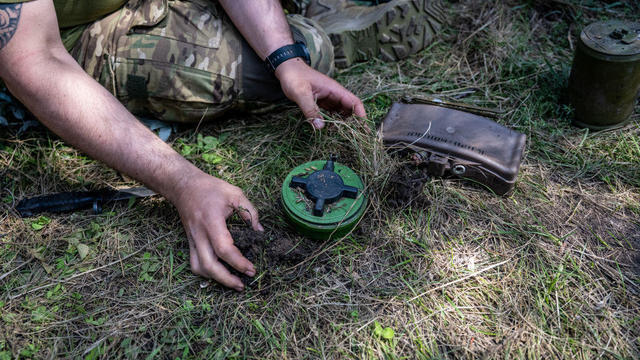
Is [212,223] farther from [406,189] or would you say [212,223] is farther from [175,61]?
[175,61]

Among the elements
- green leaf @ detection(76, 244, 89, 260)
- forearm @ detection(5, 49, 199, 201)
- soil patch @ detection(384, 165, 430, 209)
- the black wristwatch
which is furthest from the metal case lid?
green leaf @ detection(76, 244, 89, 260)

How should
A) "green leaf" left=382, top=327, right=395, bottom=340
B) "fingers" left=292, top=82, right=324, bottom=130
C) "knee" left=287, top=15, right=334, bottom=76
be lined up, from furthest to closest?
"knee" left=287, top=15, right=334, bottom=76
"fingers" left=292, top=82, right=324, bottom=130
"green leaf" left=382, top=327, right=395, bottom=340

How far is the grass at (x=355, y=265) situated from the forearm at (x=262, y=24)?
416 millimetres

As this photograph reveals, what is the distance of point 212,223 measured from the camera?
1815 mm

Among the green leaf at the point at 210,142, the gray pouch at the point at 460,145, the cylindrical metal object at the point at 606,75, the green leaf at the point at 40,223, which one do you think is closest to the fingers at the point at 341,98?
the gray pouch at the point at 460,145

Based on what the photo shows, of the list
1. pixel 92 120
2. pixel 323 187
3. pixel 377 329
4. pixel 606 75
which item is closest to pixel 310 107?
pixel 323 187

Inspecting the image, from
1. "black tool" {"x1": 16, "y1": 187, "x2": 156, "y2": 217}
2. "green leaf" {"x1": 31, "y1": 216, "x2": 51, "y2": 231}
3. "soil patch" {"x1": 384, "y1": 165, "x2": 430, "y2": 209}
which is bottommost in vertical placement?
"soil patch" {"x1": 384, "y1": 165, "x2": 430, "y2": 209}

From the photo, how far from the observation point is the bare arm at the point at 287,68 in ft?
7.67

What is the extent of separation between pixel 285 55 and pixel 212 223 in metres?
1.07

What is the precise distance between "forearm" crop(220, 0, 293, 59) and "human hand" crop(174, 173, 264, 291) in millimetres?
942

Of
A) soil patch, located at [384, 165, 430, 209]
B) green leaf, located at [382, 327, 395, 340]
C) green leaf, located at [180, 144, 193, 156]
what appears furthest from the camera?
green leaf, located at [180, 144, 193, 156]

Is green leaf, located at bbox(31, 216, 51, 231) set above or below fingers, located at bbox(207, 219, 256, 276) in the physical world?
below

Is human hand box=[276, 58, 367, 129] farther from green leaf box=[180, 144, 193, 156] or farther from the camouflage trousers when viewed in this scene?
green leaf box=[180, 144, 193, 156]

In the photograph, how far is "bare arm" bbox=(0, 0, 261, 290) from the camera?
6.06 ft
